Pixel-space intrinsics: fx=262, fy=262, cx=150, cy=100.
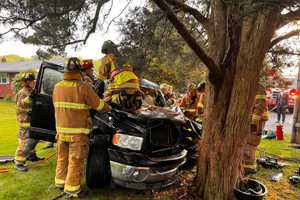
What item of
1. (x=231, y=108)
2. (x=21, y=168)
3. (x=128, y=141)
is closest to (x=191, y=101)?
(x=231, y=108)

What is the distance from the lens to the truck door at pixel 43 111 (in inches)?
201

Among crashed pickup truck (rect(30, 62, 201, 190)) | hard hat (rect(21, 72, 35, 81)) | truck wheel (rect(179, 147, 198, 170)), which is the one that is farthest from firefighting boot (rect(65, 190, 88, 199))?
hard hat (rect(21, 72, 35, 81))

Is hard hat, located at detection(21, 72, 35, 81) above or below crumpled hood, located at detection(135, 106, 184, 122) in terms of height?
above

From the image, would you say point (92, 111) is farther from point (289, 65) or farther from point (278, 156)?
point (289, 65)

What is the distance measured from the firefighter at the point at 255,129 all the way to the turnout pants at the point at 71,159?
3653mm

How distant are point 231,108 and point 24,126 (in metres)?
4.35

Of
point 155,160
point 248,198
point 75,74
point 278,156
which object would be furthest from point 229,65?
point 278,156

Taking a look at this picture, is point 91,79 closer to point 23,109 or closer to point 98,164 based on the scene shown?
point 23,109

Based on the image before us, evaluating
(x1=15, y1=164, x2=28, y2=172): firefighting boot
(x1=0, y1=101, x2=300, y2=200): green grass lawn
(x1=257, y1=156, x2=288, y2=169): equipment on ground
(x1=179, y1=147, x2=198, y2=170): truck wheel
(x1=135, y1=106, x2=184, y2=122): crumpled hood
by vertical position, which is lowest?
(x1=0, y1=101, x2=300, y2=200): green grass lawn

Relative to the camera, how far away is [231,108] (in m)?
4.11

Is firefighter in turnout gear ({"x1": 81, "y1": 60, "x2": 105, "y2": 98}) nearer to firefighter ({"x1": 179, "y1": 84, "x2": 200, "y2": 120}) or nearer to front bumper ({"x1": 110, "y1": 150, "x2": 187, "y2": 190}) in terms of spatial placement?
front bumper ({"x1": 110, "y1": 150, "x2": 187, "y2": 190})

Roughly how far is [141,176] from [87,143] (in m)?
1.04

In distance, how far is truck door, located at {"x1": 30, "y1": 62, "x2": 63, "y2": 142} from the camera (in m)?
5.11

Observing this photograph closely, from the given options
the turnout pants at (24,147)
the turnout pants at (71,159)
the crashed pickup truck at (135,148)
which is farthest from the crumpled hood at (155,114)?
the turnout pants at (24,147)
